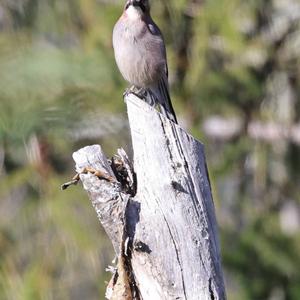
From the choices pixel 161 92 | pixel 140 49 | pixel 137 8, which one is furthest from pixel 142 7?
pixel 161 92

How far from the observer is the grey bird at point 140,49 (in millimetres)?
4508

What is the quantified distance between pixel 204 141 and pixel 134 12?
218 cm

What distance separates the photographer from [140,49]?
4.52m

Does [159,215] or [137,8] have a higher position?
[137,8]

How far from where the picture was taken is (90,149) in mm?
3131

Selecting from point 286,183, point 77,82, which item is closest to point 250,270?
point 286,183

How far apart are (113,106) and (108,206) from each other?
291 cm

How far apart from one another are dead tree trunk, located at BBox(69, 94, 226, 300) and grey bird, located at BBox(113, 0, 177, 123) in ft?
4.46

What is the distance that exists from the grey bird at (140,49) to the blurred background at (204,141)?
2.90 feet

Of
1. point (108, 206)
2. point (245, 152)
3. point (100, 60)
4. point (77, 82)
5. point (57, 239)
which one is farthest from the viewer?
point (245, 152)

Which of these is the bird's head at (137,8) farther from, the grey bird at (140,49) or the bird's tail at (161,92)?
the bird's tail at (161,92)

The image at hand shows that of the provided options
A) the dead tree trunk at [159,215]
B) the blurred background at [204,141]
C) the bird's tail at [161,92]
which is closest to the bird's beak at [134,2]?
the bird's tail at [161,92]

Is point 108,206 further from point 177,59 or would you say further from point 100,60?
point 177,59

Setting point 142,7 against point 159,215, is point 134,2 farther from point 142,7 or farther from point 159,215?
point 159,215
